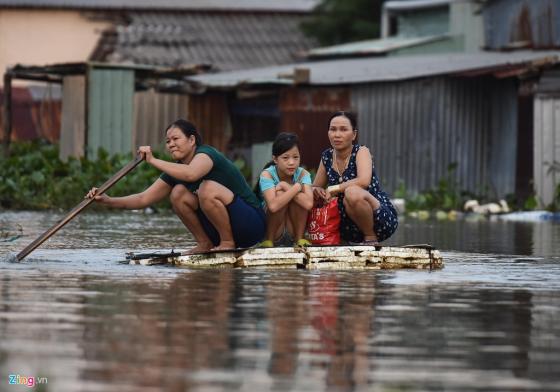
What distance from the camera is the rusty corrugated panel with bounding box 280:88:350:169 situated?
27125 millimetres

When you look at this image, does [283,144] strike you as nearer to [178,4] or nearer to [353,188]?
[353,188]

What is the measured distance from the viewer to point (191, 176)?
11281 mm

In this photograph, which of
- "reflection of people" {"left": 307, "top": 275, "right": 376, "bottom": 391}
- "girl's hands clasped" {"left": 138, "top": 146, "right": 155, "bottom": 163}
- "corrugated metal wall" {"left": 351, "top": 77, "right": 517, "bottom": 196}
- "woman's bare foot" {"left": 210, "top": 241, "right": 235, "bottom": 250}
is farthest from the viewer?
"corrugated metal wall" {"left": 351, "top": 77, "right": 517, "bottom": 196}

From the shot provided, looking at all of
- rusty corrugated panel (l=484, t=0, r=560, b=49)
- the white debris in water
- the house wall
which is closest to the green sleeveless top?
the white debris in water

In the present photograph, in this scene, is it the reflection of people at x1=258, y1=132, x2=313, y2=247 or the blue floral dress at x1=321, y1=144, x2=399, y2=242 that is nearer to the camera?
the reflection of people at x1=258, y1=132, x2=313, y2=247

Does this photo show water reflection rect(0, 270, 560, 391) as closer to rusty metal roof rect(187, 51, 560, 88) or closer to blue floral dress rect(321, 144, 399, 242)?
blue floral dress rect(321, 144, 399, 242)

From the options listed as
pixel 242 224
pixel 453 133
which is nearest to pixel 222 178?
pixel 242 224

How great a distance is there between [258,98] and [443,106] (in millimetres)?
5028

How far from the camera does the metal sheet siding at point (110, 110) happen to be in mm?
25281

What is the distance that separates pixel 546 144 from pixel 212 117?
821 centimetres

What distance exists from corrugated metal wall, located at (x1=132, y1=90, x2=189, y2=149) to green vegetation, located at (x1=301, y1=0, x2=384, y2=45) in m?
14.2

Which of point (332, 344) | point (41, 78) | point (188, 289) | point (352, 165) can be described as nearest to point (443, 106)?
point (41, 78)

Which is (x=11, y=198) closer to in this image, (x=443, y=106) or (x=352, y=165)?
(x=443, y=106)

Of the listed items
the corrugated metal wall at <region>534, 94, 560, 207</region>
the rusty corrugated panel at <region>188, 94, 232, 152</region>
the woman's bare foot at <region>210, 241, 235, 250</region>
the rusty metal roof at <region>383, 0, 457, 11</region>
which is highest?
the rusty metal roof at <region>383, 0, 457, 11</region>
